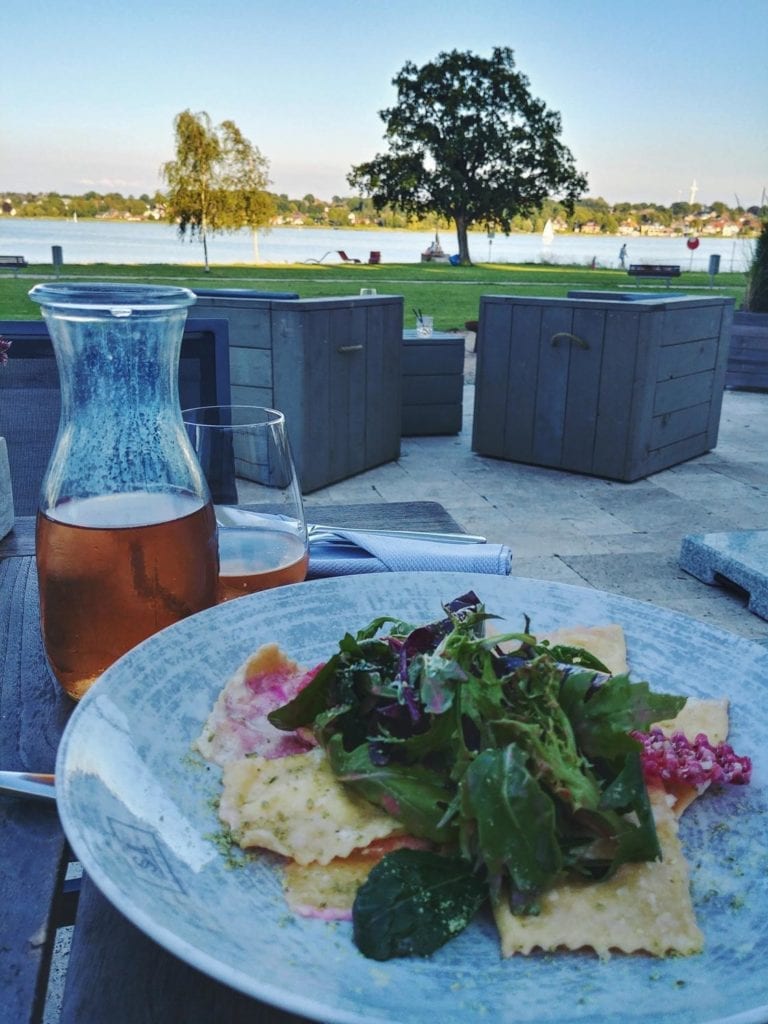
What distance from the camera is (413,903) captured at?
540 millimetres

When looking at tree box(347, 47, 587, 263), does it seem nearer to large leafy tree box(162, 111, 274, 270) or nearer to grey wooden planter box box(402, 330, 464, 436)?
large leafy tree box(162, 111, 274, 270)

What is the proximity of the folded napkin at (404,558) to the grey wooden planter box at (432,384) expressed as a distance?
584 centimetres

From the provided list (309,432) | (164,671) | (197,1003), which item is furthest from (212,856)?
(309,432)

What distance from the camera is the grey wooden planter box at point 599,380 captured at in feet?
18.8

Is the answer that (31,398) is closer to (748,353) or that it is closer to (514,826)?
(514,826)

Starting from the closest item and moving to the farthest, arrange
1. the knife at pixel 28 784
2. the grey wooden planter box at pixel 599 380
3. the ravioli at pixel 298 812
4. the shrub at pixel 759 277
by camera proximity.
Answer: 1. the ravioli at pixel 298 812
2. the knife at pixel 28 784
3. the grey wooden planter box at pixel 599 380
4. the shrub at pixel 759 277

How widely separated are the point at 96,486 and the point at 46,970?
0.43 meters

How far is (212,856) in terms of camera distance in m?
0.60

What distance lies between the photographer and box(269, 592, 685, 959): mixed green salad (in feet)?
1.81

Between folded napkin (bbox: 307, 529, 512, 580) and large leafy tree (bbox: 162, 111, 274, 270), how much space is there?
41.4 meters

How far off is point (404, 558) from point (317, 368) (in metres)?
4.38

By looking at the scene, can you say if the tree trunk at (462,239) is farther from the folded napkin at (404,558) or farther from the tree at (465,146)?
the folded napkin at (404,558)

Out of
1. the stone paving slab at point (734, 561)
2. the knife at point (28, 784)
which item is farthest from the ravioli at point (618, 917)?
the stone paving slab at point (734, 561)

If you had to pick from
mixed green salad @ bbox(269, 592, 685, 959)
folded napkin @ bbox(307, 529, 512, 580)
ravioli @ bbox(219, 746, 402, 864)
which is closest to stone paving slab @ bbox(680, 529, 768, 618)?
folded napkin @ bbox(307, 529, 512, 580)
